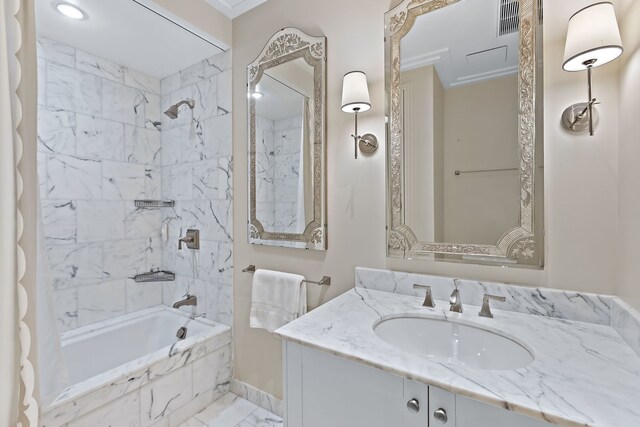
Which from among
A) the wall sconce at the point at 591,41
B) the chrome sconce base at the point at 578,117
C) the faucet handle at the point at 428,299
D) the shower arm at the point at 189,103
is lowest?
the faucet handle at the point at 428,299

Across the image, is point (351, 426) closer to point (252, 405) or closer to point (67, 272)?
point (252, 405)

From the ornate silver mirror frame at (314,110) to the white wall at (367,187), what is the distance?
50 mm

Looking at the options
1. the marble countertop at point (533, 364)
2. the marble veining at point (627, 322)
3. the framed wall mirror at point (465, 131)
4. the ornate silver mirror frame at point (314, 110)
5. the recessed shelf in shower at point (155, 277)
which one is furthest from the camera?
the recessed shelf in shower at point (155, 277)

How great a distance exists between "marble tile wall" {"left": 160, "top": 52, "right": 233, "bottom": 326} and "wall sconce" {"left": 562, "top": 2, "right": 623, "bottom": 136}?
1812mm

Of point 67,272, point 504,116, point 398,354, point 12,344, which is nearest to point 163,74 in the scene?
point 67,272

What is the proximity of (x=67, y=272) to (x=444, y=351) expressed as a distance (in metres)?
2.41

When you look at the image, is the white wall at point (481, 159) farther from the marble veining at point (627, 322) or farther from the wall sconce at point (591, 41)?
the marble veining at point (627, 322)

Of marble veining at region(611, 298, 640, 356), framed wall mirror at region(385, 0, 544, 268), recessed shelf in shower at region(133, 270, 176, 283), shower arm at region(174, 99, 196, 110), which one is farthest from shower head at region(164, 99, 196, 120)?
marble veining at region(611, 298, 640, 356)

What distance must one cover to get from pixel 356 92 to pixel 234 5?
1.20 m

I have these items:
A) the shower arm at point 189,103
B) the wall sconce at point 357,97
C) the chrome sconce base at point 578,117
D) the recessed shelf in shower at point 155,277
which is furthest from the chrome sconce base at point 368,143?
the recessed shelf in shower at point 155,277

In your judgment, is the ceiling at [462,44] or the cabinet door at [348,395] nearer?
the cabinet door at [348,395]

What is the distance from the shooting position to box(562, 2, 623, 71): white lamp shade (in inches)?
35.6

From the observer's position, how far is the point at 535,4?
1.12 meters

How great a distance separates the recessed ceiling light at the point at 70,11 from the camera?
1.64 meters
